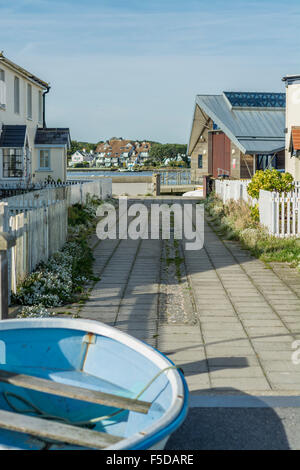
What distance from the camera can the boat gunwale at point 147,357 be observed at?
10.8 ft

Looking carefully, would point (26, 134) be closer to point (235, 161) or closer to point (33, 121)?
point (33, 121)

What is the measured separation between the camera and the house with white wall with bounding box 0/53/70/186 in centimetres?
2781

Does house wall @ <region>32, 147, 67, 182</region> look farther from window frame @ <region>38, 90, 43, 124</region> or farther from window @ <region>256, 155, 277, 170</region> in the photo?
window @ <region>256, 155, 277, 170</region>

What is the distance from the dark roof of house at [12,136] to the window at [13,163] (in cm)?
56

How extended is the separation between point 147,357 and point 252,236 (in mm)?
10637

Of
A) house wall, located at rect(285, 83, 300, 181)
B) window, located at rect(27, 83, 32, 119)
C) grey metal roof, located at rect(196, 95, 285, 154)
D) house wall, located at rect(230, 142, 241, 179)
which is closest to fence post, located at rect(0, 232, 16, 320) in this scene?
house wall, located at rect(285, 83, 300, 181)

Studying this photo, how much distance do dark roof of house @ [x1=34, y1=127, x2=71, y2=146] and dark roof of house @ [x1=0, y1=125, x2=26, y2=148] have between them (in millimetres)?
3789

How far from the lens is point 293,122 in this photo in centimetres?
2441

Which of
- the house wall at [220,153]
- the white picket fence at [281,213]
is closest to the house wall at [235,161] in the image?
the house wall at [220,153]

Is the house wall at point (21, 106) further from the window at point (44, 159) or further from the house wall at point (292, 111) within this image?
the house wall at point (292, 111)

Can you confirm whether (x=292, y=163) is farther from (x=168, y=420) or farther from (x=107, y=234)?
(x=168, y=420)

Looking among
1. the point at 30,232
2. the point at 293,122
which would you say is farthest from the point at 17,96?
the point at 30,232

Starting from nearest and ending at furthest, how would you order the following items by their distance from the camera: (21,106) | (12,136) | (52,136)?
(12,136) < (21,106) < (52,136)
